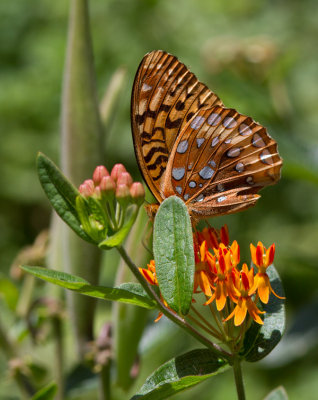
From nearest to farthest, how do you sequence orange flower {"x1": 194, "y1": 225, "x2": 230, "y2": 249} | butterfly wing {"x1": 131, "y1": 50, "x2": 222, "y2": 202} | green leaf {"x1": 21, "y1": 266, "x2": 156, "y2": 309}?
green leaf {"x1": 21, "y1": 266, "x2": 156, "y2": 309}, orange flower {"x1": 194, "y1": 225, "x2": 230, "y2": 249}, butterfly wing {"x1": 131, "y1": 50, "x2": 222, "y2": 202}

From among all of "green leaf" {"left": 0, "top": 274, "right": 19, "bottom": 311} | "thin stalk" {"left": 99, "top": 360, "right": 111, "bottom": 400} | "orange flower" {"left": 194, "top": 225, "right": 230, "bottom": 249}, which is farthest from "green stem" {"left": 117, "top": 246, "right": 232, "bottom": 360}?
"green leaf" {"left": 0, "top": 274, "right": 19, "bottom": 311}

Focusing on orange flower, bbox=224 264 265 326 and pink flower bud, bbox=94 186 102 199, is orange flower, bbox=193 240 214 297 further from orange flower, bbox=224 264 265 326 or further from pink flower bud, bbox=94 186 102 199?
pink flower bud, bbox=94 186 102 199

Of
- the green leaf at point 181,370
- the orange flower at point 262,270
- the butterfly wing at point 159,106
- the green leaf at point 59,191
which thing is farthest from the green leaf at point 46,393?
the butterfly wing at point 159,106

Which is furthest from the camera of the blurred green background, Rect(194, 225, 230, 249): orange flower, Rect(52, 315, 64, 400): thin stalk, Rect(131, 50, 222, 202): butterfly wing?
the blurred green background

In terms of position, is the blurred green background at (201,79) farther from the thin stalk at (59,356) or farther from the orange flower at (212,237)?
→ the orange flower at (212,237)

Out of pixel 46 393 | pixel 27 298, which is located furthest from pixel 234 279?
pixel 27 298
